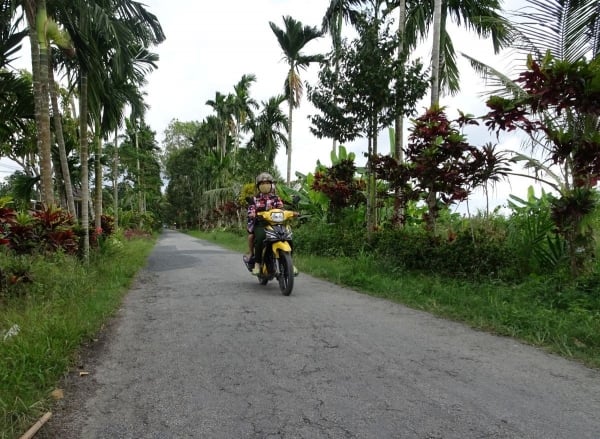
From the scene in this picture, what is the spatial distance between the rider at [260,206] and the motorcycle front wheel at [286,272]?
53 cm

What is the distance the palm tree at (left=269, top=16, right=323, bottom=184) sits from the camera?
71.4 ft

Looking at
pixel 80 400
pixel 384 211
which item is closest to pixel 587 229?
pixel 80 400

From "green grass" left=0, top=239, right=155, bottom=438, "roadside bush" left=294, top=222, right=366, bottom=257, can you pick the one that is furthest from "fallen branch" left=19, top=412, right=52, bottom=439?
"roadside bush" left=294, top=222, right=366, bottom=257

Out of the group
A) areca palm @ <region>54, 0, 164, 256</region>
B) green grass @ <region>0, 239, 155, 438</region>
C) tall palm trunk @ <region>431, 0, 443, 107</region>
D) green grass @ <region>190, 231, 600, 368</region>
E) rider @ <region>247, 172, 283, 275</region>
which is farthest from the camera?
tall palm trunk @ <region>431, 0, 443, 107</region>

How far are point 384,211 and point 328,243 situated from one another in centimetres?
234

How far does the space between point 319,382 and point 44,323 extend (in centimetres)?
269

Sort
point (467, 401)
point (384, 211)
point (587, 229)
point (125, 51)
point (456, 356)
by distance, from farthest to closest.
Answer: point (384, 211) < point (125, 51) < point (587, 229) < point (456, 356) < point (467, 401)

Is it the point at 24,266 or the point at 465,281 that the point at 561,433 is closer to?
the point at 465,281

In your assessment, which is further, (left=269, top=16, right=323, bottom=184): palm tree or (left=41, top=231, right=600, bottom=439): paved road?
(left=269, top=16, right=323, bottom=184): palm tree

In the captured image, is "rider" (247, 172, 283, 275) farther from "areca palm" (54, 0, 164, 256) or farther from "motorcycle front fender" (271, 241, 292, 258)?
"areca palm" (54, 0, 164, 256)

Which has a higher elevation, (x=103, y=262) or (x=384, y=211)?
(x=384, y=211)

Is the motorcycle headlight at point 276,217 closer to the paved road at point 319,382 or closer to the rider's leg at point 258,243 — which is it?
the rider's leg at point 258,243

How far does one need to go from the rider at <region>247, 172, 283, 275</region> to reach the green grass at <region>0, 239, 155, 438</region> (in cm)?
209

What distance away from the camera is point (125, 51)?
884 cm
